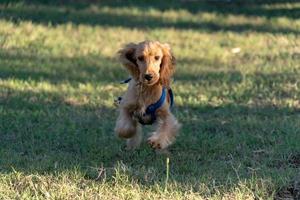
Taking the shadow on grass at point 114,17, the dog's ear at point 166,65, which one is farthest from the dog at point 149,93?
the shadow on grass at point 114,17

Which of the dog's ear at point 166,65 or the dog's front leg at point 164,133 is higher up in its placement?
the dog's ear at point 166,65

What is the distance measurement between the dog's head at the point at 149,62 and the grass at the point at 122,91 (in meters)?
0.70

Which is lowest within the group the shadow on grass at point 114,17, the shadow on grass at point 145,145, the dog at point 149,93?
the shadow on grass at point 114,17

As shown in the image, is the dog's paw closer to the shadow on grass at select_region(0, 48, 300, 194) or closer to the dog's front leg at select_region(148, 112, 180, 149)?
the dog's front leg at select_region(148, 112, 180, 149)

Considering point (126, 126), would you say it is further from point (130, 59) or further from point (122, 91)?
point (122, 91)

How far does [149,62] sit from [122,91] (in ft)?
11.5

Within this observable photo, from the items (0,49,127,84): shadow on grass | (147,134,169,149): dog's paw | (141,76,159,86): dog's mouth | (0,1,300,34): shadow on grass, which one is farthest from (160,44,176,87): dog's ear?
(0,1,300,34): shadow on grass

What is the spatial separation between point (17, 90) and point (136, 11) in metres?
8.31

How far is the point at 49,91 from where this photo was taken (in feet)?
31.3

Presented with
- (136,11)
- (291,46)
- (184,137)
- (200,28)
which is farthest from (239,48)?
(184,137)

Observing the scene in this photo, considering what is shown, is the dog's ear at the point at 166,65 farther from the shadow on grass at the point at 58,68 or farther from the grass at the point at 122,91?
the shadow on grass at the point at 58,68

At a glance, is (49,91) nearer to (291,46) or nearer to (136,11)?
(291,46)

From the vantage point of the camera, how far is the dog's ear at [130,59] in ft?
21.2

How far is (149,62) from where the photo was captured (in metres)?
6.32
